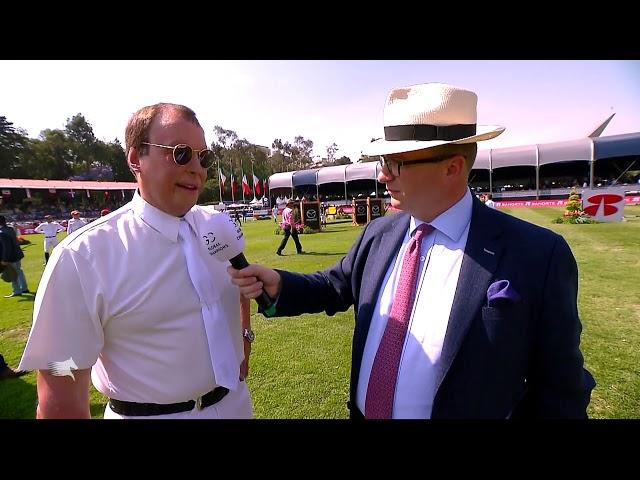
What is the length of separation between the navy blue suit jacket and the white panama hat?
18.5 inches

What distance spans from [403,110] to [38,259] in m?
18.8

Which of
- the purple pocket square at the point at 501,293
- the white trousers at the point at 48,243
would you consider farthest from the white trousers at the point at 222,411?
the white trousers at the point at 48,243

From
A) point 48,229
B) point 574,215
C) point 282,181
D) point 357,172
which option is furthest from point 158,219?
point 282,181

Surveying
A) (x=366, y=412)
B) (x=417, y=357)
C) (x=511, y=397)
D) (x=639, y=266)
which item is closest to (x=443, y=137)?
(x=417, y=357)

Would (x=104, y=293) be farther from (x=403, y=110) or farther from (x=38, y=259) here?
(x=38, y=259)

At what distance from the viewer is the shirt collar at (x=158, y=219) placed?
5.06 ft

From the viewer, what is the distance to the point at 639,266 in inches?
332

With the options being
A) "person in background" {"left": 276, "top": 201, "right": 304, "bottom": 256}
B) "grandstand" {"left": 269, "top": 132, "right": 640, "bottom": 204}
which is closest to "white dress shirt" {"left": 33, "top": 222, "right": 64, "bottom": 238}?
"person in background" {"left": 276, "top": 201, "right": 304, "bottom": 256}

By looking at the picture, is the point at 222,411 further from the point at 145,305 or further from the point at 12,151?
the point at 12,151

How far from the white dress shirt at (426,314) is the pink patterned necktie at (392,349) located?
0.02 m

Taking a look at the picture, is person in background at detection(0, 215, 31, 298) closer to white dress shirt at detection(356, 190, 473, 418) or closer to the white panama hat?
white dress shirt at detection(356, 190, 473, 418)

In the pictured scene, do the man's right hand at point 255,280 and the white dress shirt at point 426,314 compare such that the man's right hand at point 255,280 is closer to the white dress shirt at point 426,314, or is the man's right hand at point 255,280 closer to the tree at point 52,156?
the white dress shirt at point 426,314

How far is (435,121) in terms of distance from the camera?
5.10 feet

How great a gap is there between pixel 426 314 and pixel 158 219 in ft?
4.10
